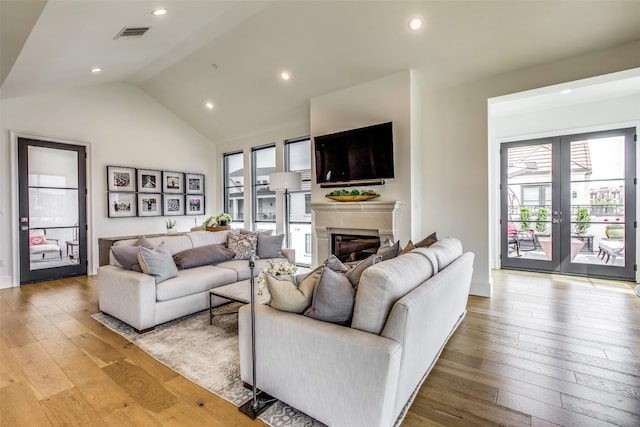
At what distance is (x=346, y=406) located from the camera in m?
1.53

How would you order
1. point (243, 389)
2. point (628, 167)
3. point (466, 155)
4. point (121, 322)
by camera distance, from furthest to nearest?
point (628, 167) → point (466, 155) → point (121, 322) → point (243, 389)

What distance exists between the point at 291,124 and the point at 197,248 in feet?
10.6

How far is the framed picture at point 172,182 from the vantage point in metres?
6.60

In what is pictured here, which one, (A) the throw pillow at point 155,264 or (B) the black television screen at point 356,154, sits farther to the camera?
(B) the black television screen at point 356,154

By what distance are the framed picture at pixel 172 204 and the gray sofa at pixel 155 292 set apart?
301cm

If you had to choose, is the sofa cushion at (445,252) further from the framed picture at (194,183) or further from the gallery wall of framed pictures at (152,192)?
the framed picture at (194,183)

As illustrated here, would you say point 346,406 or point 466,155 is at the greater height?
point 466,155

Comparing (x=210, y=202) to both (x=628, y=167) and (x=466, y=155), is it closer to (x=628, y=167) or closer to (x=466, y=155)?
(x=466, y=155)

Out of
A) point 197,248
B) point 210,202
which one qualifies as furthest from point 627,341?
point 210,202

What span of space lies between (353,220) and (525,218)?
3.38 m

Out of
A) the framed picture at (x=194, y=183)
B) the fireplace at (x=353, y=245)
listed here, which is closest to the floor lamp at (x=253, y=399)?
the fireplace at (x=353, y=245)

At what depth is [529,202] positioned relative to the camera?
5531 millimetres

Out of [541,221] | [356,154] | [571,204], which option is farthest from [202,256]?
[571,204]

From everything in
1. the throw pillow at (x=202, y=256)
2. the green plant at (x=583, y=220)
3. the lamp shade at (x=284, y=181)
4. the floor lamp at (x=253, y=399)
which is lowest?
the floor lamp at (x=253, y=399)
